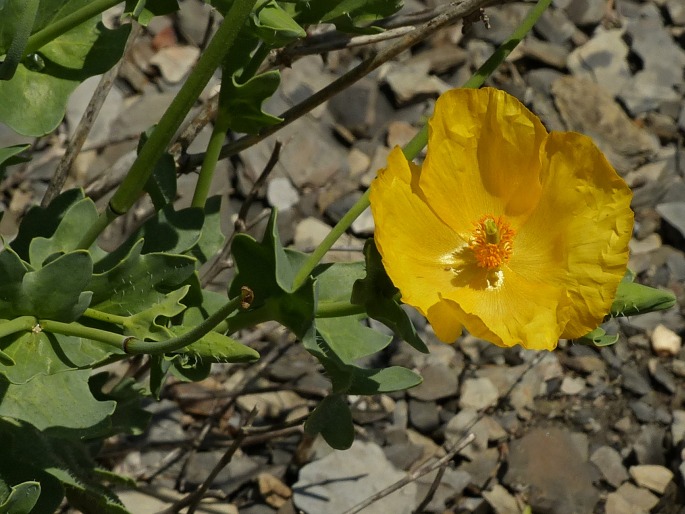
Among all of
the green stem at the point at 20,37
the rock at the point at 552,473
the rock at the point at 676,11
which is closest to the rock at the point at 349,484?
the rock at the point at 552,473

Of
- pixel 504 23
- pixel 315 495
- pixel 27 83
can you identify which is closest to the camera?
pixel 27 83

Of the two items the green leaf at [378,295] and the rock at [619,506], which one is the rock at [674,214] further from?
the green leaf at [378,295]

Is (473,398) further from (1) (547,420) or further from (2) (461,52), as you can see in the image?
(2) (461,52)

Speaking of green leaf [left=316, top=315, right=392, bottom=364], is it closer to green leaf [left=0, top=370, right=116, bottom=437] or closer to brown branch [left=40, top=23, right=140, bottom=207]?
green leaf [left=0, top=370, right=116, bottom=437]

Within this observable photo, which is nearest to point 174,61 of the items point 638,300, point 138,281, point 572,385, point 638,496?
point 572,385

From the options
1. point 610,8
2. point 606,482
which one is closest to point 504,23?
point 610,8

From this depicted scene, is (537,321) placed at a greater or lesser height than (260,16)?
lesser

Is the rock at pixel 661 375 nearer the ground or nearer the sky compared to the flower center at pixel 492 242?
nearer the ground

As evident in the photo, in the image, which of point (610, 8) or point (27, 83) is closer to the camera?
point (27, 83)
